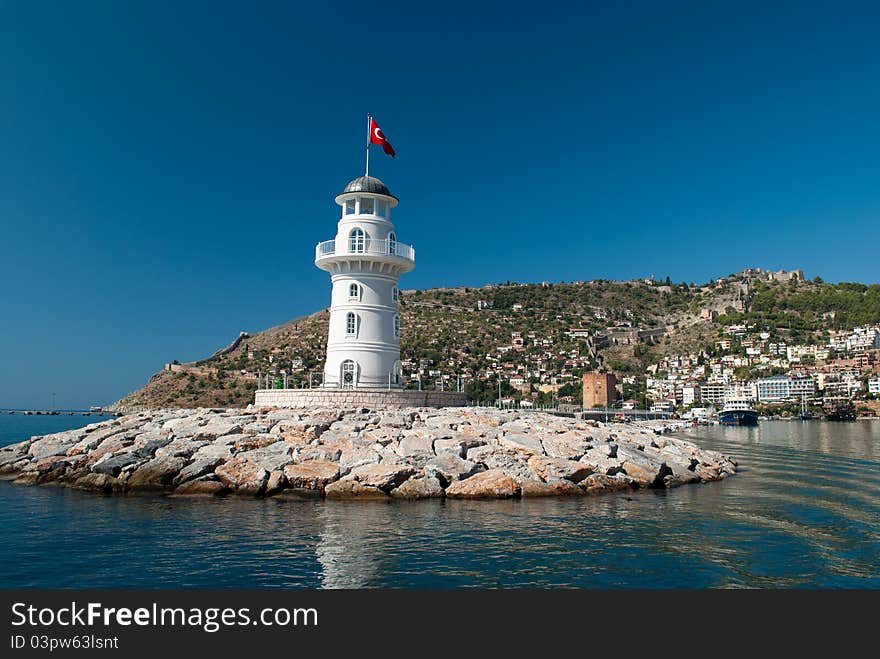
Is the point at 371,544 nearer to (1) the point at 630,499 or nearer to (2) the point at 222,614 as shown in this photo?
(2) the point at 222,614

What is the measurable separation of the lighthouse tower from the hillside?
129ft

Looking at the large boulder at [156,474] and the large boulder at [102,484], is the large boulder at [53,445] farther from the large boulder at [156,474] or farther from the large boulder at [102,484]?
the large boulder at [156,474]

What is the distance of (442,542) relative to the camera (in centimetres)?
1216

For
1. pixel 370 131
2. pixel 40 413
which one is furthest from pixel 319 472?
pixel 40 413

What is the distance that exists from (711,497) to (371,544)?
34.7 feet

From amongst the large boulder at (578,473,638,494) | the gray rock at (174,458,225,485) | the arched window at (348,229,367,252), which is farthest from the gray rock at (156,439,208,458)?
the large boulder at (578,473,638,494)

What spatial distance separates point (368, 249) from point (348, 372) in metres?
4.71

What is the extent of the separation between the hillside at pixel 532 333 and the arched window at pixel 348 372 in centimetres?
3939

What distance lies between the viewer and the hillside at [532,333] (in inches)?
3839

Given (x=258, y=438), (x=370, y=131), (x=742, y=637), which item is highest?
(x=370, y=131)

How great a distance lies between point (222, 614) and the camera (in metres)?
7.35

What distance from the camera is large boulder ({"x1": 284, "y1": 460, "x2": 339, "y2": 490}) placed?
17016mm

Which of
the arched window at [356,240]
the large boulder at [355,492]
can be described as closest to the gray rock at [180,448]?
the large boulder at [355,492]

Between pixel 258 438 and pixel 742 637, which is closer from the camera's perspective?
pixel 742 637
